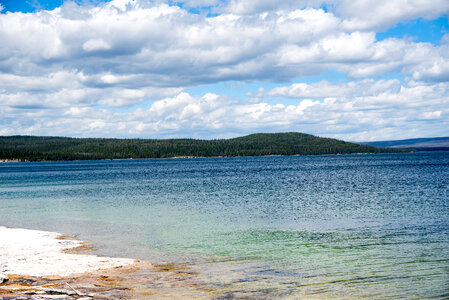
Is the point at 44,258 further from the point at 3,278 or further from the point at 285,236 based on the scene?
the point at 285,236

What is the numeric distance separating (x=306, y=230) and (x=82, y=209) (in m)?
25.2

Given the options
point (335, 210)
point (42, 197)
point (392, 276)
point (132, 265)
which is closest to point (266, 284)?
point (392, 276)

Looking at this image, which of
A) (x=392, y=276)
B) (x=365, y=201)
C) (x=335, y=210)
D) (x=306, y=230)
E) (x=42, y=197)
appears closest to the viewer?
(x=392, y=276)

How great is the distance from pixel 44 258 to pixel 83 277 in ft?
16.3

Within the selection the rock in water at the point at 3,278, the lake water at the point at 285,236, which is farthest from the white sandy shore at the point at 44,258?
the lake water at the point at 285,236

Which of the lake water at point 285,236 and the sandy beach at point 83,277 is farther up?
the sandy beach at point 83,277

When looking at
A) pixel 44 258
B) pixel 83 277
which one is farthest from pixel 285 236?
pixel 44 258

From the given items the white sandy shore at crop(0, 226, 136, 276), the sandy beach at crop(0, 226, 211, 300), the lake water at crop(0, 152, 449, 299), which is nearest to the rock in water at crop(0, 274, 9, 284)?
the sandy beach at crop(0, 226, 211, 300)

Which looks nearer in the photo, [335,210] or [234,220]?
[234,220]

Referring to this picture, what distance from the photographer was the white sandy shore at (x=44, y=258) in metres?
18.1

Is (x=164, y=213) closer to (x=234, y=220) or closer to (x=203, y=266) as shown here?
(x=234, y=220)

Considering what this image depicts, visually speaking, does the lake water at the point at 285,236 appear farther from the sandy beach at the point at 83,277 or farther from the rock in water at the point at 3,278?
the rock in water at the point at 3,278

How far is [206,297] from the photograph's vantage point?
14.8 metres

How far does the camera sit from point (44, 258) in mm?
20797
